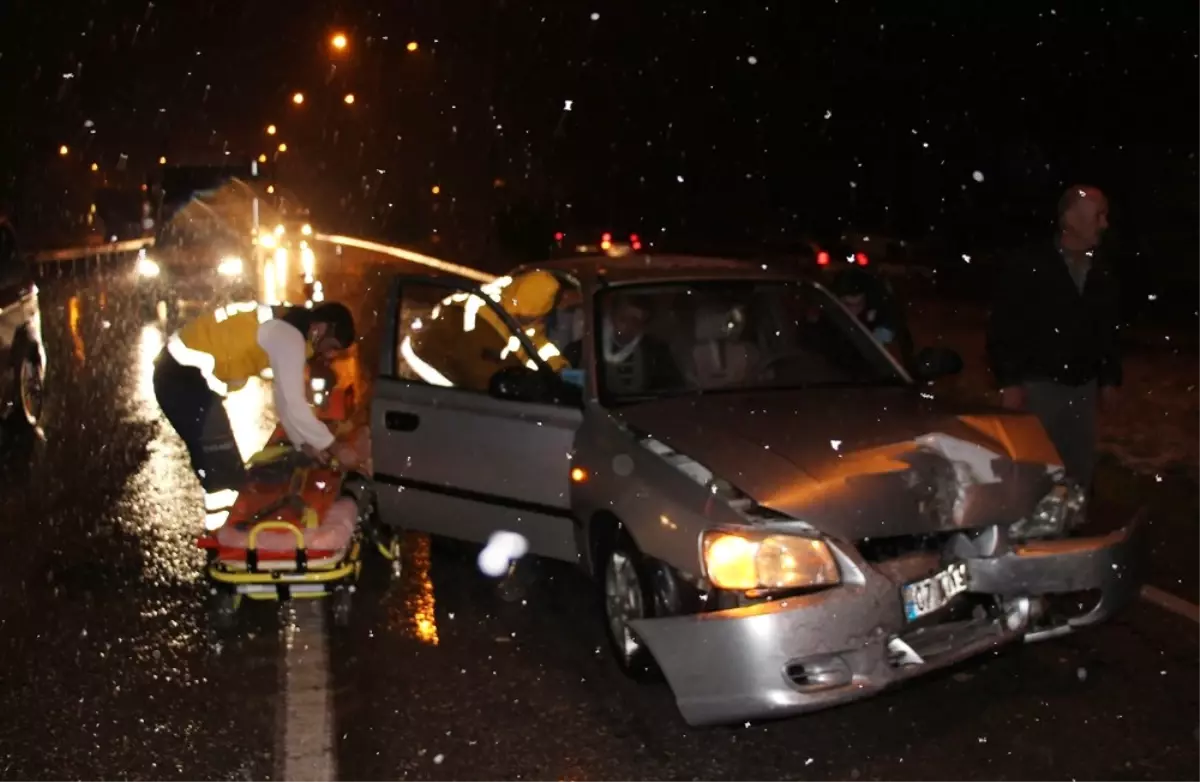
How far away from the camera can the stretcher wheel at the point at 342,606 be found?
5809mm

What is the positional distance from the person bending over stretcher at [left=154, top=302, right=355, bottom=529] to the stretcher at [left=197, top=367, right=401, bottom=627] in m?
0.16

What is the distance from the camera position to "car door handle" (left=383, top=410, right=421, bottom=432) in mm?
6199

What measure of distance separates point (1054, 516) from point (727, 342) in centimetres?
175

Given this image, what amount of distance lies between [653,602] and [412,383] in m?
2.00

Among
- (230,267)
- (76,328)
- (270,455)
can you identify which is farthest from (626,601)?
(76,328)

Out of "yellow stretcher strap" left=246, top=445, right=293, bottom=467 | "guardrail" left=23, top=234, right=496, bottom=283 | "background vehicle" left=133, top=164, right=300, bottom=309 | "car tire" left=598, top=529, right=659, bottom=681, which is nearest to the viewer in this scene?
"car tire" left=598, top=529, right=659, bottom=681

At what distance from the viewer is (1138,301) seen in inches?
672

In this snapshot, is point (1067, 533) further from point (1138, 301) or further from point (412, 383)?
point (1138, 301)

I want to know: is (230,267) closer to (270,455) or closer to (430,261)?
(430,261)

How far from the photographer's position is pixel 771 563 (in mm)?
4348

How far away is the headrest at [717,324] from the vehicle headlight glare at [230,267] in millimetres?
12643

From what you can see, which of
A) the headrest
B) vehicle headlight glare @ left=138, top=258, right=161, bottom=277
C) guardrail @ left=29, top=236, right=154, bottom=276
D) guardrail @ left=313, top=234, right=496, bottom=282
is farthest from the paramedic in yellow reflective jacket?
guardrail @ left=29, top=236, right=154, bottom=276

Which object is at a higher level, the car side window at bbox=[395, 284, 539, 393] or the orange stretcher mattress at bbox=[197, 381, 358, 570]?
the car side window at bbox=[395, 284, 539, 393]

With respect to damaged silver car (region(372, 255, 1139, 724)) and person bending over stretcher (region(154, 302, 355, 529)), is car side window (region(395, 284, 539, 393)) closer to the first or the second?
damaged silver car (region(372, 255, 1139, 724))
